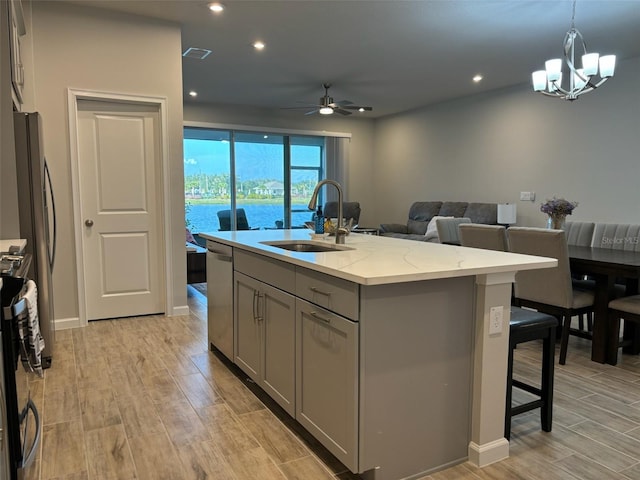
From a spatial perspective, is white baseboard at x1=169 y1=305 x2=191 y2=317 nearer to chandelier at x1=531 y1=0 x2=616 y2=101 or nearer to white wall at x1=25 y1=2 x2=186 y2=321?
white wall at x1=25 y1=2 x2=186 y2=321

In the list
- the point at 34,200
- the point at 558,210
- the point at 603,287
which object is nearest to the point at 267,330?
the point at 34,200

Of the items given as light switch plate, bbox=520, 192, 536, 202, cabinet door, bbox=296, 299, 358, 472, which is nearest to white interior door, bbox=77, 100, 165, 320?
cabinet door, bbox=296, 299, 358, 472

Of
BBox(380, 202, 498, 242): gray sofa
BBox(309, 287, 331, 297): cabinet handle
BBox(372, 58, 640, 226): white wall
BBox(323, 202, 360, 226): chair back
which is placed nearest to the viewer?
BBox(309, 287, 331, 297): cabinet handle

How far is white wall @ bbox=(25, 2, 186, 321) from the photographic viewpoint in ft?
12.8

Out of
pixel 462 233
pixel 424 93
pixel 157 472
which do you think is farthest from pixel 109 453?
pixel 424 93

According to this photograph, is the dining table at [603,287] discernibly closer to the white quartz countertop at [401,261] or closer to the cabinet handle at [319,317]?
the white quartz countertop at [401,261]

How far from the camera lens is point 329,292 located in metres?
1.91

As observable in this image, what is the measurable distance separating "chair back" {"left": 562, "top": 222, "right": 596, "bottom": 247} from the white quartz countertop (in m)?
2.40

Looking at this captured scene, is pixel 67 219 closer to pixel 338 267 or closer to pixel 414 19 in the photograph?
pixel 338 267

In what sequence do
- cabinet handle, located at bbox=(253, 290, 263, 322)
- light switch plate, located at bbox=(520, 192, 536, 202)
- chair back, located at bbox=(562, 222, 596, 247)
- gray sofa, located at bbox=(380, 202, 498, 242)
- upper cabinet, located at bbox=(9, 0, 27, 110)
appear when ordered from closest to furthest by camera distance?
1. cabinet handle, located at bbox=(253, 290, 263, 322)
2. upper cabinet, located at bbox=(9, 0, 27, 110)
3. chair back, located at bbox=(562, 222, 596, 247)
4. light switch plate, located at bbox=(520, 192, 536, 202)
5. gray sofa, located at bbox=(380, 202, 498, 242)

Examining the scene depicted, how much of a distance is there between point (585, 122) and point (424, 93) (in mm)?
2414

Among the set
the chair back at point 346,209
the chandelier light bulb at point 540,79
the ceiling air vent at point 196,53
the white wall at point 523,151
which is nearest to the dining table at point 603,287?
the chandelier light bulb at point 540,79

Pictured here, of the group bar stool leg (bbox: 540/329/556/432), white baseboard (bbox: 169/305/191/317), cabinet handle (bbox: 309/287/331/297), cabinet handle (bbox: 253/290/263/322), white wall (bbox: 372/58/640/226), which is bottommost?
white baseboard (bbox: 169/305/191/317)

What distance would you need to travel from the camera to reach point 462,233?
400 cm
